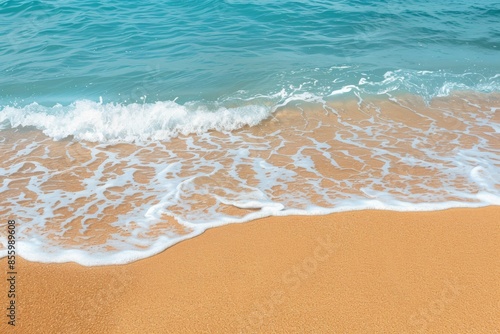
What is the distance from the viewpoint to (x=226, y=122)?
22.7 feet

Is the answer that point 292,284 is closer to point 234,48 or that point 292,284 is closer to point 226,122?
point 226,122

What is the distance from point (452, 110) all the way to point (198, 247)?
5.66m

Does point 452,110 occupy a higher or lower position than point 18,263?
lower

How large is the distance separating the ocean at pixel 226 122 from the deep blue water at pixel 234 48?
62 mm

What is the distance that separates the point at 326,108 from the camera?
7.55m

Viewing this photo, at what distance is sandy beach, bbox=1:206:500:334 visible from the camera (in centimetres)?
297

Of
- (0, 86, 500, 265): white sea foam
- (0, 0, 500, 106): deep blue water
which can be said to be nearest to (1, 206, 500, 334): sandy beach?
(0, 86, 500, 265): white sea foam

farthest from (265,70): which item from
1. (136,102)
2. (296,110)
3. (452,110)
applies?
(452,110)

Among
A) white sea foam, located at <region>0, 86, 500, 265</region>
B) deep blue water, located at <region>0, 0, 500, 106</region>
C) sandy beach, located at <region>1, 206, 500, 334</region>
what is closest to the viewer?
sandy beach, located at <region>1, 206, 500, 334</region>

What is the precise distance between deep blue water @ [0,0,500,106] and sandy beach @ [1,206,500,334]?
4.77 m

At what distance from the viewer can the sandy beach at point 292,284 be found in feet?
9.76

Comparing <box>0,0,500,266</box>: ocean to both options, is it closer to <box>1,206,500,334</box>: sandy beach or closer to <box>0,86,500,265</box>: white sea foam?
<box>0,86,500,265</box>: white sea foam

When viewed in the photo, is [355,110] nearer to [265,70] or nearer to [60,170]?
[265,70]

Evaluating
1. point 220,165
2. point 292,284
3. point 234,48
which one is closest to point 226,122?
point 220,165
